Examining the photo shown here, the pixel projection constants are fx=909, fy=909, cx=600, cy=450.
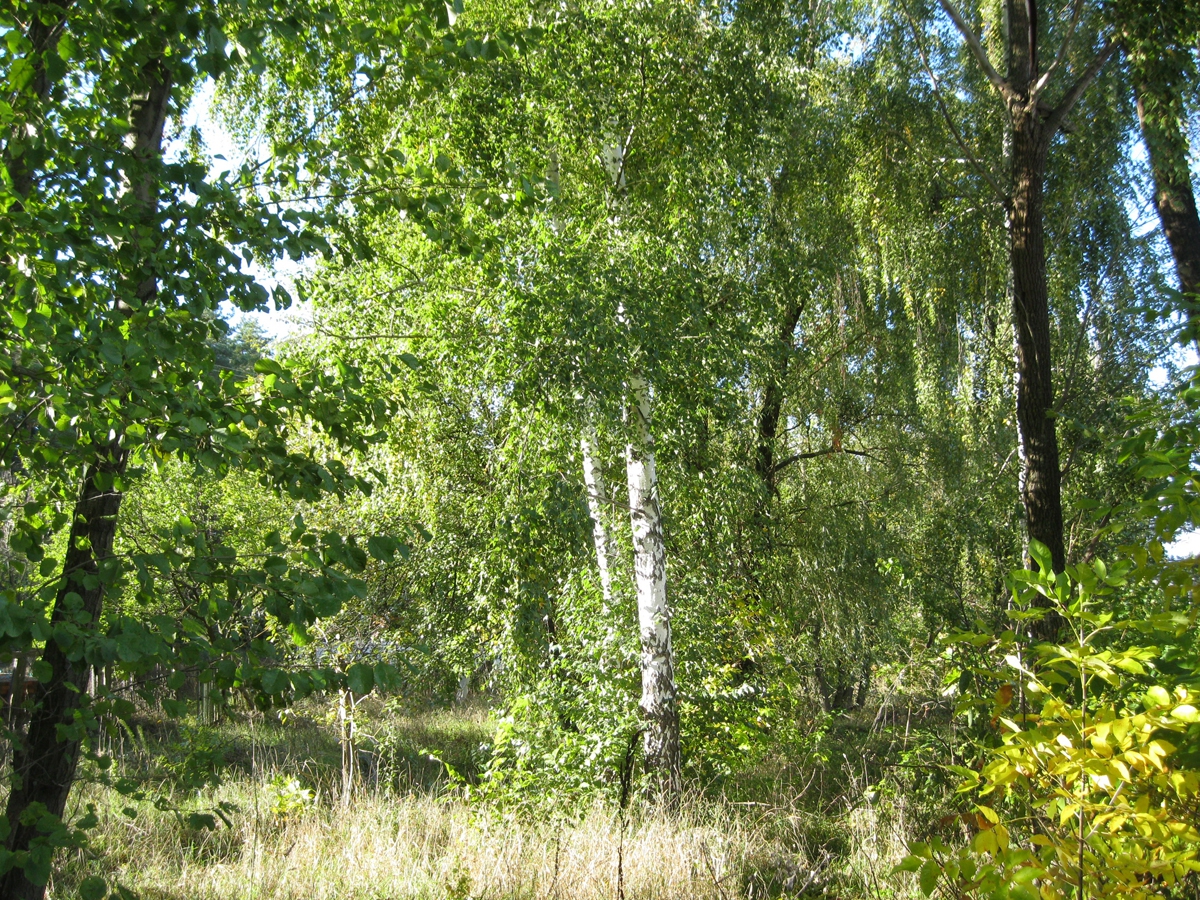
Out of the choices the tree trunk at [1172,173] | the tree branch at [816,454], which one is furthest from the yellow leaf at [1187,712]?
the tree branch at [816,454]

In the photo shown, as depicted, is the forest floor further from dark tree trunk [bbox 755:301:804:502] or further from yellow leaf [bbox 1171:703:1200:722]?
dark tree trunk [bbox 755:301:804:502]

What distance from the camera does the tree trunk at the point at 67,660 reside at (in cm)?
248

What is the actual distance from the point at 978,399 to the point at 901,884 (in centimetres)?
720

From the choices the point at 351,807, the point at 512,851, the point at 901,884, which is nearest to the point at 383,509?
the point at 351,807

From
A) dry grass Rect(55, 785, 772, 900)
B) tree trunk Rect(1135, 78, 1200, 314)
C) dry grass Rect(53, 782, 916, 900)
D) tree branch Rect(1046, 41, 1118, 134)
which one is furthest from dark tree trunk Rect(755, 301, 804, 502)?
dry grass Rect(55, 785, 772, 900)

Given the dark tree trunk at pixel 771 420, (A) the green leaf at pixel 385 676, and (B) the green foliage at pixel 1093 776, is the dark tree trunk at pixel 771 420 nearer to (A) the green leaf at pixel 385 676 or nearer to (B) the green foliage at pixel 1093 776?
(B) the green foliage at pixel 1093 776

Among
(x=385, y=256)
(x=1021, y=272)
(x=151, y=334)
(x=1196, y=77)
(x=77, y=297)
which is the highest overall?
(x=1196, y=77)

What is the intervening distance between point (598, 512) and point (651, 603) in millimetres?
1068

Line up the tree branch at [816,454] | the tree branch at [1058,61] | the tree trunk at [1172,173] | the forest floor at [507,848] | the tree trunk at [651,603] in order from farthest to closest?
the tree branch at [816,454] < the tree trunk at [651,603] < the tree trunk at [1172,173] < the tree branch at [1058,61] < the forest floor at [507,848]

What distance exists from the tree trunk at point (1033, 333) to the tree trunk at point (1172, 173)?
2.41 ft

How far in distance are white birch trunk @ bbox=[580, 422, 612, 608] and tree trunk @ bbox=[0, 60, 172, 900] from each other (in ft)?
12.4

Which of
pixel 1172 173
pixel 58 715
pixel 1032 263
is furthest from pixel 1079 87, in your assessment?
pixel 58 715

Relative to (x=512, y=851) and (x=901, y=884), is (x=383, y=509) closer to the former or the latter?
(x=512, y=851)

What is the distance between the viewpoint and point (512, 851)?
14.6 ft
